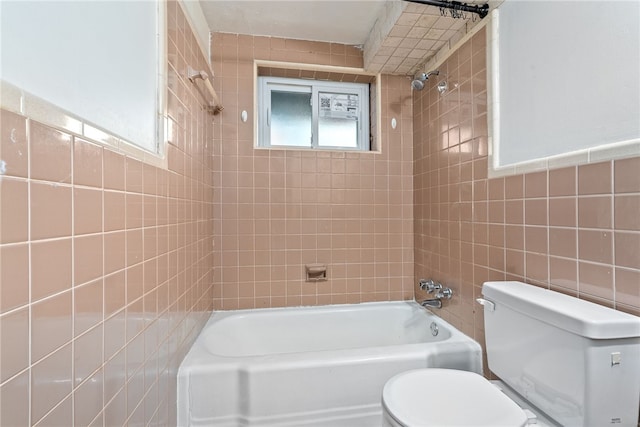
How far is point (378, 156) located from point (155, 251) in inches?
62.3

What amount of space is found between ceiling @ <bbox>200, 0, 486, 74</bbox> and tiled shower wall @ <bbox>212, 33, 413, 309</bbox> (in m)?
0.10

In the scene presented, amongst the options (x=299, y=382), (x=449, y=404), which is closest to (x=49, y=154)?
(x=299, y=382)

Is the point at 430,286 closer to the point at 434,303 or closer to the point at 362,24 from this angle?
the point at 434,303

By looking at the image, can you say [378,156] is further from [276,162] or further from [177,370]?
[177,370]

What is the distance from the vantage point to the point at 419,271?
6.59 feet

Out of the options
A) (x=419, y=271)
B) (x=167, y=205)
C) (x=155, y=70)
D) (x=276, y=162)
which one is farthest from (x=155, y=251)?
(x=419, y=271)

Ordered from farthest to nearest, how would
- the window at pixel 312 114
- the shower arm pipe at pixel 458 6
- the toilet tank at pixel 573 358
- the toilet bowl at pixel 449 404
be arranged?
the window at pixel 312 114
the shower arm pipe at pixel 458 6
the toilet bowl at pixel 449 404
the toilet tank at pixel 573 358

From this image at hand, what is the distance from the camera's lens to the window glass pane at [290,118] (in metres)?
2.11

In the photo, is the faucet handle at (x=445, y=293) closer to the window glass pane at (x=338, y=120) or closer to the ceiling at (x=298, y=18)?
the window glass pane at (x=338, y=120)

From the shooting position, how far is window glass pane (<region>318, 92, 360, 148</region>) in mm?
2143

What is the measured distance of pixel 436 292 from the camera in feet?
5.67

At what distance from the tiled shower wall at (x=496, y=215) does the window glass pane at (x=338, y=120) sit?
470mm

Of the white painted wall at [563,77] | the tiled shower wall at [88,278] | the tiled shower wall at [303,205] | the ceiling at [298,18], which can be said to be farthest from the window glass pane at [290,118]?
the white painted wall at [563,77]

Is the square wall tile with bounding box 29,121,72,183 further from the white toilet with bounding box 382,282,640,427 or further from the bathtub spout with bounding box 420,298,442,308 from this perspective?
the bathtub spout with bounding box 420,298,442,308
